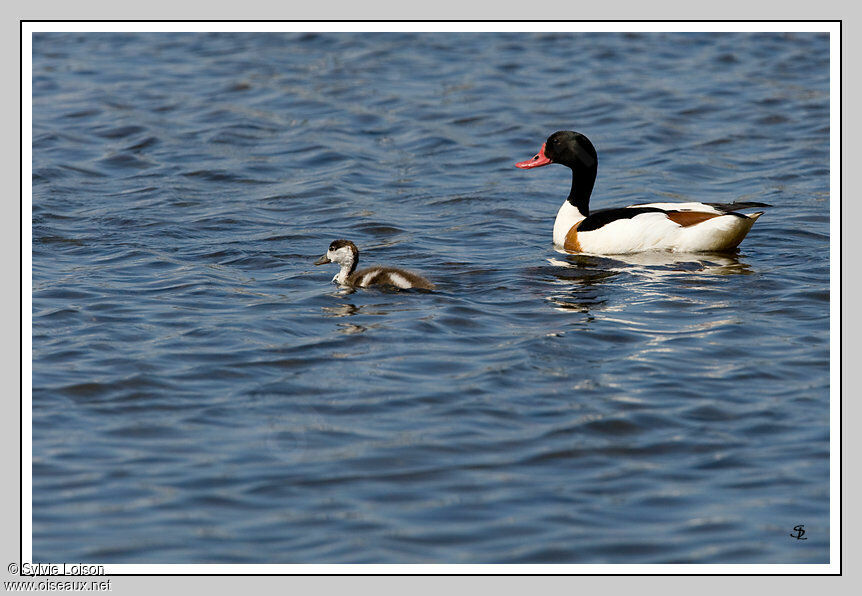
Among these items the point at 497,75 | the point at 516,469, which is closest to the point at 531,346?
the point at 516,469

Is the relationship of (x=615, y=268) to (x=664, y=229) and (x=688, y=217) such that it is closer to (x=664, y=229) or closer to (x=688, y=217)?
(x=664, y=229)

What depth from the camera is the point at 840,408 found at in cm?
668

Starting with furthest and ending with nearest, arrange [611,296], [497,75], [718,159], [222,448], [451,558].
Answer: [497,75] < [718,159] < [611,296] < [222,448] < [451,558]

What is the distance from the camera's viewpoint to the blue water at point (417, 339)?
5625mm

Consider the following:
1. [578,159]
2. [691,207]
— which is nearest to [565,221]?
[578,159]

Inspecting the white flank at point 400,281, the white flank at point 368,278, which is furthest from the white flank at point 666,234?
the white flank at point 368,278

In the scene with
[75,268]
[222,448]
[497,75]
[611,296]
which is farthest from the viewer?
[497,75]

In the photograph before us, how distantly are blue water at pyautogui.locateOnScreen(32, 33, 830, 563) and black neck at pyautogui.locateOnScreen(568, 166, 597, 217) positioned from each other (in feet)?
1.54

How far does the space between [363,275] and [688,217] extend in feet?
9.97

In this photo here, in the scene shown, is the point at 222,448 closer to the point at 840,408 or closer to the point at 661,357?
the point at 661,357

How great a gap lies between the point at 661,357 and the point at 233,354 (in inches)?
109

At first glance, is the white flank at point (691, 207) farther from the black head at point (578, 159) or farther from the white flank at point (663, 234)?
the black head at point (578, 159)

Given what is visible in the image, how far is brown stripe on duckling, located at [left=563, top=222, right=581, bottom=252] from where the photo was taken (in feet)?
34.8

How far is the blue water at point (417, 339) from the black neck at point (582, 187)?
1.54ft
